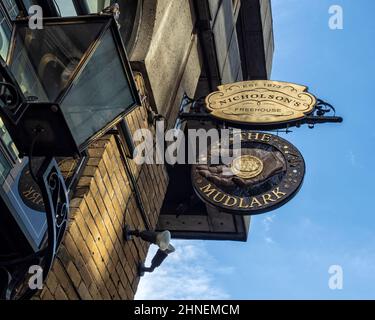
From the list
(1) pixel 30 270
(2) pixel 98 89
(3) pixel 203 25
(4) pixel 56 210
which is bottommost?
(3) pixel 203 25

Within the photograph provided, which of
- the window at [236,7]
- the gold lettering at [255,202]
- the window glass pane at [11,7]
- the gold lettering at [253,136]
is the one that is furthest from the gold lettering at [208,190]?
the window at [236,7]

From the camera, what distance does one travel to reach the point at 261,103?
7250 millimetres

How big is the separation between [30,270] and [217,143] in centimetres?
410

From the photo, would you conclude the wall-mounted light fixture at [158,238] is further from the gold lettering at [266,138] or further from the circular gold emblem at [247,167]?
the gold lettering at [266,138]

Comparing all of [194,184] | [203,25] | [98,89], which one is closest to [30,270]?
[98,89]

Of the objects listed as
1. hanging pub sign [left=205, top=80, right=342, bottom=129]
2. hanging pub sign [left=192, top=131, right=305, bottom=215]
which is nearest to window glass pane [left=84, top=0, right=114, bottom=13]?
hanging pub sign [left=205, top=80, right=342, bottom=129]

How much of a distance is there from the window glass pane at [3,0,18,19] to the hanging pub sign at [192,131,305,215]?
2967mm

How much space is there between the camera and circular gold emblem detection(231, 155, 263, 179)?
6691mm

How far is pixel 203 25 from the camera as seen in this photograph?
336 inches

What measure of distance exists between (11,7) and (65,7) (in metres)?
1.04

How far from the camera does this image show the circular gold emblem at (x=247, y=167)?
22.0 ft

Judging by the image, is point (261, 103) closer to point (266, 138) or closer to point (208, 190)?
point (266, 138)

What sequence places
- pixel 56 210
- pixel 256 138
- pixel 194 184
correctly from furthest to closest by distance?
pixel 256 138
pixel 194 184
pixel 56 210

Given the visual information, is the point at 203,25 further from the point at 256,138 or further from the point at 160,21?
the point at 256,138
